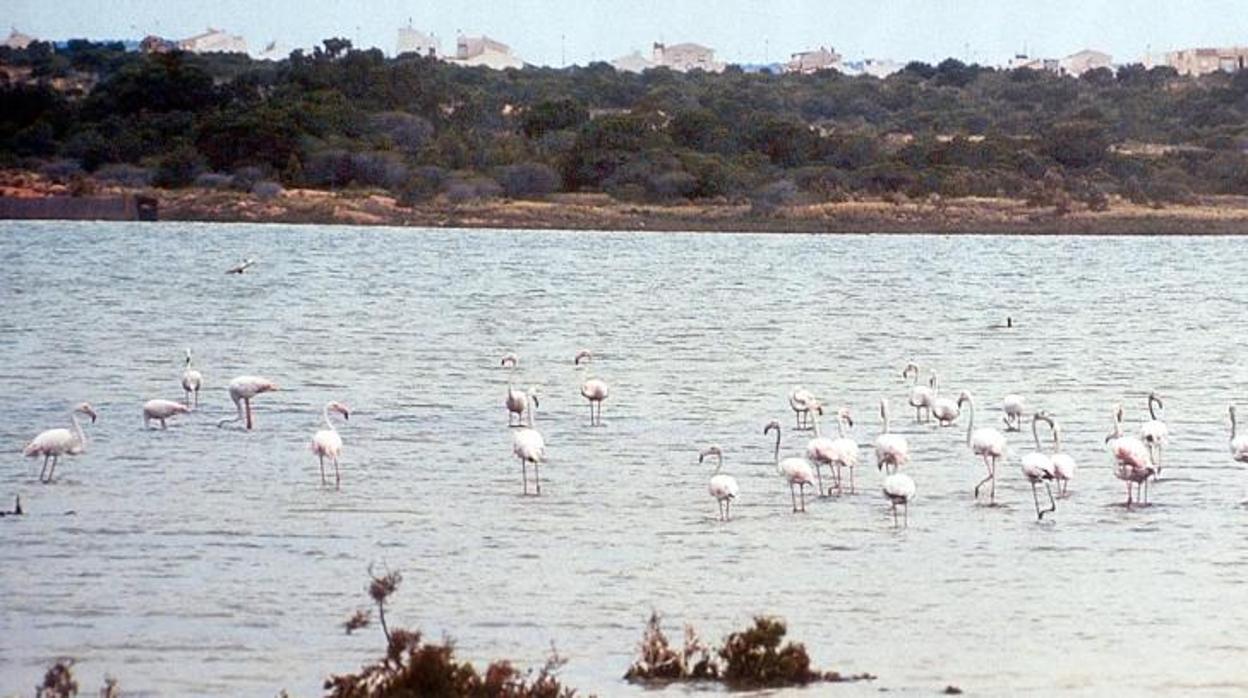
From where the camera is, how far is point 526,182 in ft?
293

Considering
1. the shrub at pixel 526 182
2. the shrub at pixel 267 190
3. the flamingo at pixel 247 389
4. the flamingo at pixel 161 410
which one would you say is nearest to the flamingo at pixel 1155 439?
the flamingo at pixel 247 389

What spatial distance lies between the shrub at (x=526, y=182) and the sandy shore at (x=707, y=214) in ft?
1.41

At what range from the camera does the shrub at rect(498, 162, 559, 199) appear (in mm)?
89000

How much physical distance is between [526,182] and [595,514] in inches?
2754

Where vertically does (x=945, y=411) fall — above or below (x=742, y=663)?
above

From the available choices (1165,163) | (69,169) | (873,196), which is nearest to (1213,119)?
(1165,163)

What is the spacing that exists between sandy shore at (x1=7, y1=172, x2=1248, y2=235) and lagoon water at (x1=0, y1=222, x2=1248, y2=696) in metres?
38.4

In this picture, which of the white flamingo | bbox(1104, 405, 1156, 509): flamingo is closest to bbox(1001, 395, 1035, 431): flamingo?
the white flamingo

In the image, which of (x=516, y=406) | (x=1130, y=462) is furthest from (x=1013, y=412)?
(x=1130, y=462)

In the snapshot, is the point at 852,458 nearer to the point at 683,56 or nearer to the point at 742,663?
the point at 742,663

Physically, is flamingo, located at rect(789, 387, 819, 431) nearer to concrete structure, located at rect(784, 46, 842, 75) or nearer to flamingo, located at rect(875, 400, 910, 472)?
flamingo, located at rect(875, 400, 910, 472)

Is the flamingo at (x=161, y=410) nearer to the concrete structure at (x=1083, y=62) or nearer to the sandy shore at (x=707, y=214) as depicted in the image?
the sandy shore at (x=707, y=214)

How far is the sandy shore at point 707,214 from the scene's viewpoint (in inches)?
3484

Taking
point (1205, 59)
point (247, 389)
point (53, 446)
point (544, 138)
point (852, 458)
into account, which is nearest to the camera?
Result: point (852, 458)
